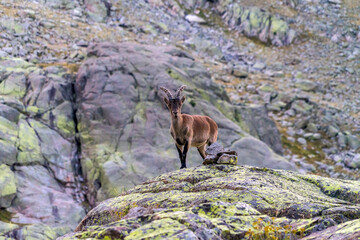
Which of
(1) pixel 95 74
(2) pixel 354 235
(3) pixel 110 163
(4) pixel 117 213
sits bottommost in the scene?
(3) pixel 110 163

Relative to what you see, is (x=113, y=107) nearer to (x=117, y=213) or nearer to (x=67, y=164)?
(x=67, y=164)

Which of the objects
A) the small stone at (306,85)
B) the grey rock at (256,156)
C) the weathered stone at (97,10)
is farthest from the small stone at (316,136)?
the weathered stone at (97,10)

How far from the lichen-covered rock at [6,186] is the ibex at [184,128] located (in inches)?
387

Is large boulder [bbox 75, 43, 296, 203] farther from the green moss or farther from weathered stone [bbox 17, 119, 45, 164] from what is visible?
weathered stone [bbox 17, 119, 45, 164]

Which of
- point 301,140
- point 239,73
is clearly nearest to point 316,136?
point 301,140

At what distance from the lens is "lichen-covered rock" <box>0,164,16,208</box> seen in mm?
19344

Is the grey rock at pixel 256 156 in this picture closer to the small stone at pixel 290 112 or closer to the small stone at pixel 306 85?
the small stone at pixel 290 112

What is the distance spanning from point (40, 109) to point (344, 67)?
35651 millimetres

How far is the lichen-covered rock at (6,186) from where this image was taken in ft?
63.5

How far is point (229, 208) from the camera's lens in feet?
25.0

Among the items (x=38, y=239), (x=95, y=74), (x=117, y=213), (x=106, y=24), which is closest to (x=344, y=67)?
(x=106, y=24)

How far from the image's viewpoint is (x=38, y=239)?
17.8 m

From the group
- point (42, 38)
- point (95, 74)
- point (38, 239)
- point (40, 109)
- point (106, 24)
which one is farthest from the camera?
point (106, 24)

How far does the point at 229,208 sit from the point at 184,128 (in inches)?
253
